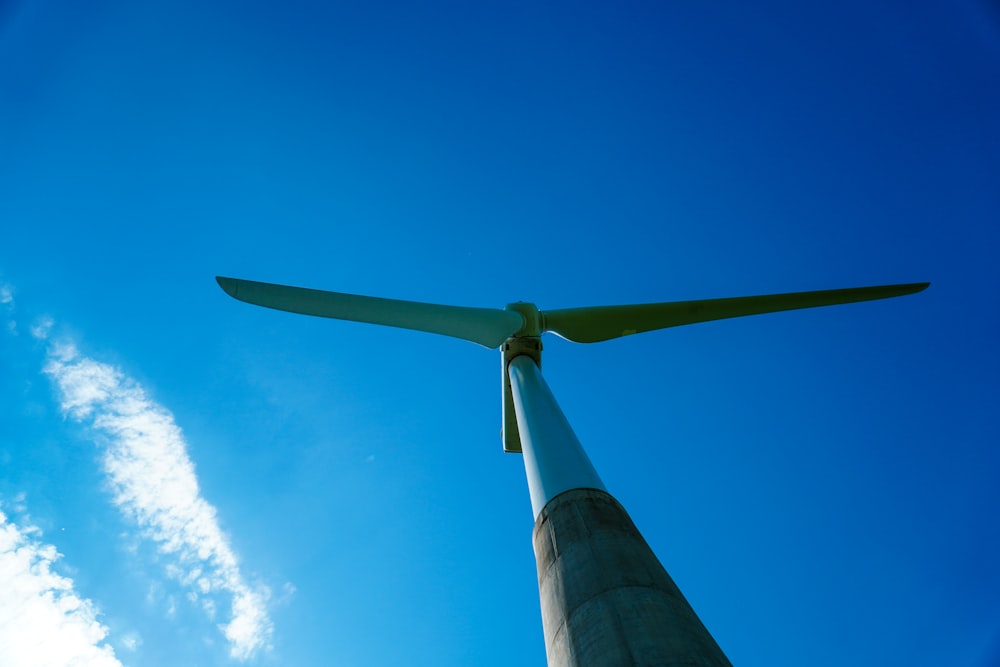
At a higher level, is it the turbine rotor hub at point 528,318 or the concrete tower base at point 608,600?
the turbine rotor hub at point 528,318

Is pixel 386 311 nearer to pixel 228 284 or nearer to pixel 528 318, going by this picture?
pixel 228 284

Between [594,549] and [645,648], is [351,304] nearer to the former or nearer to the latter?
[594,549]

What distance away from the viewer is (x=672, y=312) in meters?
13.7

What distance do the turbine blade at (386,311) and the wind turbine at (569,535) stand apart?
0.02m

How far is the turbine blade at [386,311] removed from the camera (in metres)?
10.4

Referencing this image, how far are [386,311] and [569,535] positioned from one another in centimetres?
707

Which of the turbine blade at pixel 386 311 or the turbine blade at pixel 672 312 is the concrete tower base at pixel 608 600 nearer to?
the turbine blade at pixel 386 311

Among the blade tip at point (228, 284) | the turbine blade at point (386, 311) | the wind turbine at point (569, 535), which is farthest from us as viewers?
the turbine blade at point (386, 311)

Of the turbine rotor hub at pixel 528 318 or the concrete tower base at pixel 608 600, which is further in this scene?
the turbine rotor hub at pixel 528 318

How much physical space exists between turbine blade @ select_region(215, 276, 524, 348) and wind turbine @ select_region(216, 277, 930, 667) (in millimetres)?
20

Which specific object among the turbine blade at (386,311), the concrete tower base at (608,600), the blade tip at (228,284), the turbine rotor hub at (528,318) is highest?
the turbine rotor hub at (528,318)

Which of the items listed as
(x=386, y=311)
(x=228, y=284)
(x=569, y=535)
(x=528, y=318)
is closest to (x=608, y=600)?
(x=569, y=535)

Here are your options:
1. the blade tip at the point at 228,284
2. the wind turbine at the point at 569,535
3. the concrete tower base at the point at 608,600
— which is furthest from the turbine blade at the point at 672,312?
the concrete tower base at the point at 608,600

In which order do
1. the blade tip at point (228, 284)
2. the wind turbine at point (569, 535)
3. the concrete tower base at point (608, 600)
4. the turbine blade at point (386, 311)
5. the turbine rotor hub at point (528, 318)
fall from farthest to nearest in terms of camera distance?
1. the turbine rotor hub at point (528, 318)
2. the turbine blade at point (386, 311)
3. the blade tip at point (228, 284)
4. the wind turbine at point (569, 535)
5. the concrete tower base at point (608, 600)
